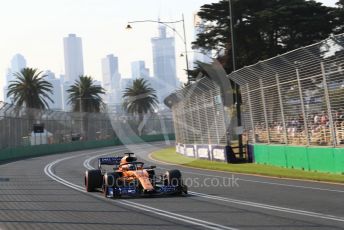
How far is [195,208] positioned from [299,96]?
10.7 m

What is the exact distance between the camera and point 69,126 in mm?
70750

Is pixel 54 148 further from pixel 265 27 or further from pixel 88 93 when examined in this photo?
pixel 88 93

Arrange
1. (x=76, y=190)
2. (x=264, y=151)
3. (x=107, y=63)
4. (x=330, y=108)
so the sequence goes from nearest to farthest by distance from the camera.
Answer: (x=76, y=190) → (x=330, y=108) → (x=264, y=151) → (x=107, y=63)

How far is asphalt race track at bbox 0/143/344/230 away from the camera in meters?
10.6

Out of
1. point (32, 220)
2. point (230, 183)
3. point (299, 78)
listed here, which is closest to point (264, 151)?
point (299, 78)

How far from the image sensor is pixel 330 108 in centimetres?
2011

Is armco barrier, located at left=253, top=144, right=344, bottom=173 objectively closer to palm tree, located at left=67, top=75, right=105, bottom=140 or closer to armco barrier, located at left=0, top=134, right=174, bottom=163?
armco barrier, located at left=0, top=134, right=174, bottom=163

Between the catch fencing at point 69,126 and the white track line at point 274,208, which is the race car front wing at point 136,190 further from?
the catch fencing at point 69,126

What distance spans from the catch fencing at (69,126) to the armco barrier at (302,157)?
2435 cm

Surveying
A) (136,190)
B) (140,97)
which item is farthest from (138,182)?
(140,97)

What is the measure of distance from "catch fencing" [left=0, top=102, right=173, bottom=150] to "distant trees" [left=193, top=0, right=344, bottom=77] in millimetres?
16216

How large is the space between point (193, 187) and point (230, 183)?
4.92ft

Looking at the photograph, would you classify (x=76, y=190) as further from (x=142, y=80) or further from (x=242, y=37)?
(x=142, y=80)

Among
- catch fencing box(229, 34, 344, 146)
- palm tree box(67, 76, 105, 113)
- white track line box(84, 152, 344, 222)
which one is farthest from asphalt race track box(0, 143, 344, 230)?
palm tree box(67, 76, 105, 113)
